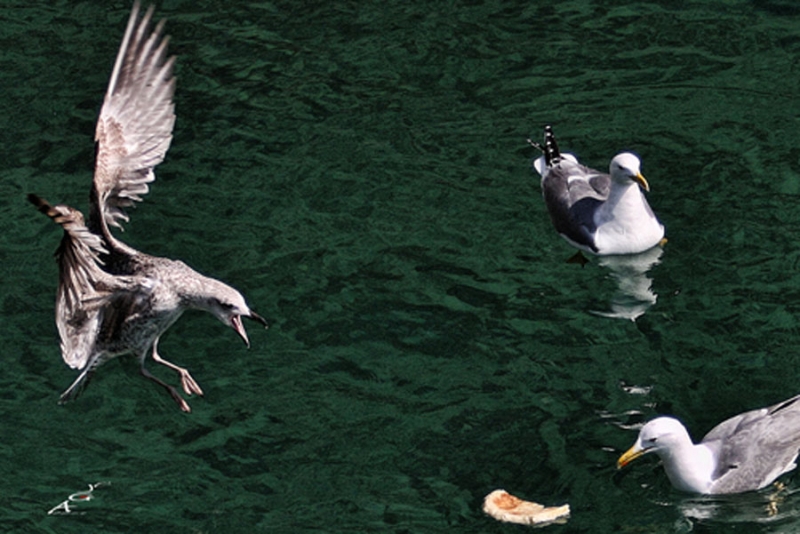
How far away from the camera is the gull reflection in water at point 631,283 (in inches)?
405

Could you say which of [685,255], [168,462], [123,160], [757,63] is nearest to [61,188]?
[123,160]

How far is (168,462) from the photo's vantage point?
9258 mm

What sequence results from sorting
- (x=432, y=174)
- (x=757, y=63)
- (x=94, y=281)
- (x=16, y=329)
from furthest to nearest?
(x=757, y=63) → (x=432, y=174) → (x=16, y=329) → (x=94, y=281)

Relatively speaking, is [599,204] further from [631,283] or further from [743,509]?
[743,509]

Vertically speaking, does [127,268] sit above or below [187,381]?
above

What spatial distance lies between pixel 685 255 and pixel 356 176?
2638mm

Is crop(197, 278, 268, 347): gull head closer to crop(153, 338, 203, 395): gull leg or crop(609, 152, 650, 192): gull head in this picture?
crop(153, 338, 203, 395): gull leg

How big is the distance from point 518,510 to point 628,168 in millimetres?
3318

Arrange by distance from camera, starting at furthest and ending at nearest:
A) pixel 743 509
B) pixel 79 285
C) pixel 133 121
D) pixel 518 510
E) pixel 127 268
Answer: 1. pixel 133 121
2. pixel 127 268
3. pixel 743 509
4. pixel 518 510
5. pixel 79 285

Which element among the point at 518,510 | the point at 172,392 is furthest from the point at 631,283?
the point at 172,392

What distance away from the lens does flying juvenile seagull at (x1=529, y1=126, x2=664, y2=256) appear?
35.9ft

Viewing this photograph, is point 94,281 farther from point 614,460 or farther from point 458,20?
point 458,20

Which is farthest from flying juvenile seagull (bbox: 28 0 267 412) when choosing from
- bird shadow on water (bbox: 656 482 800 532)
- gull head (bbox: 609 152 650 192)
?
gull head (bbox: 609 152 650 192)

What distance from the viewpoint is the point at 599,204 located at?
37.4 feet
